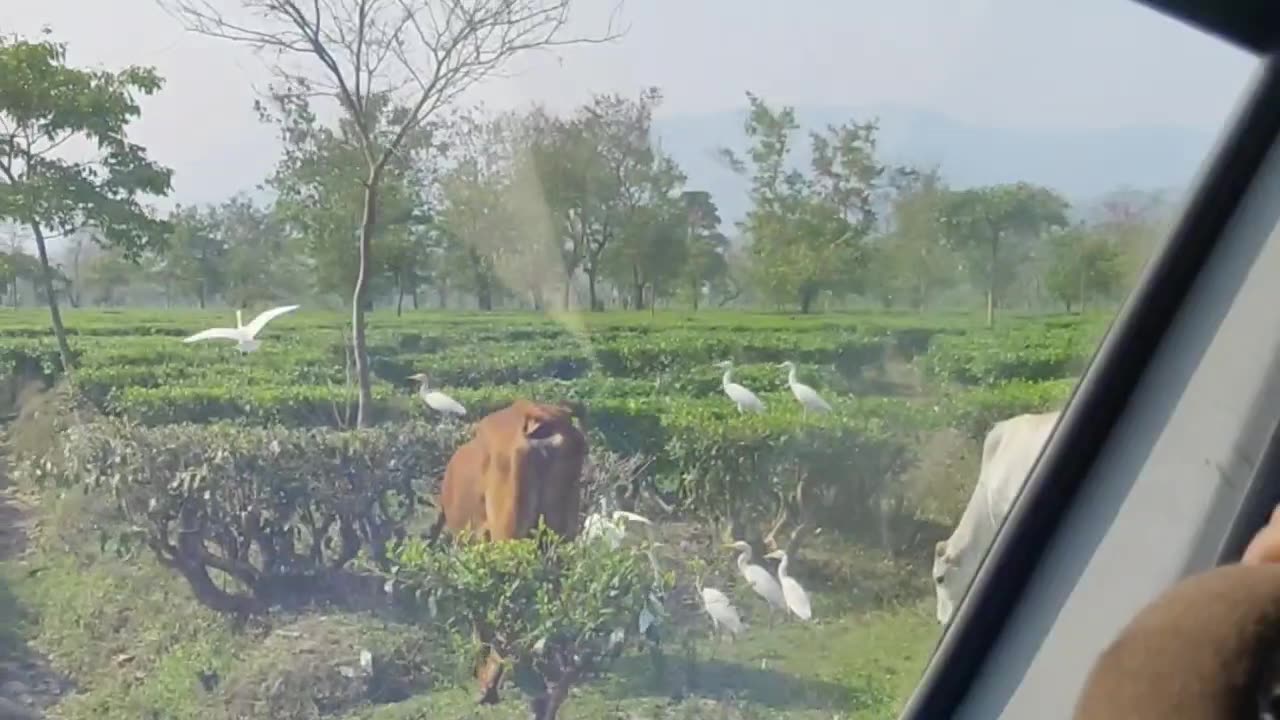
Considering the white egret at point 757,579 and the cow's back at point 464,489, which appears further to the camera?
the white egret at point 757,579

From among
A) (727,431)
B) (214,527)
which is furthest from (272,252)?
(727,431)

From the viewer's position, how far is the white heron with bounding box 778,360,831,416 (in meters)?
2.21

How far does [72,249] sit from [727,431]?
94 cm

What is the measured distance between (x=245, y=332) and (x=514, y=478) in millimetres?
417

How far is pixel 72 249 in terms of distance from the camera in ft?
5.77

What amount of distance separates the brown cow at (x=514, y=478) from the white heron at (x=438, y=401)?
0.16 ft

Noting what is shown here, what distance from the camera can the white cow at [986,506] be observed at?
7.12ft

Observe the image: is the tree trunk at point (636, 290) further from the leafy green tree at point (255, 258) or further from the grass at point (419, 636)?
the leafy green tree at point (255, 258)

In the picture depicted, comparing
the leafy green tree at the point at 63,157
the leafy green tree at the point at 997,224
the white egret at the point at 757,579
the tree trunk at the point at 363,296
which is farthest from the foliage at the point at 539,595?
the leafy green tree at the point at 997,224

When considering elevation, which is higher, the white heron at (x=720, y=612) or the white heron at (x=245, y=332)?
the white heron at (x=245, y=332)

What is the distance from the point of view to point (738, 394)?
219 centimetres

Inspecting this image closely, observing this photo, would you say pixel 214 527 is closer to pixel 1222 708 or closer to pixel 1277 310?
pixel 1222 708

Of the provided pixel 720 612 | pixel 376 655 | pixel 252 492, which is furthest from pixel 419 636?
pixel 720 612

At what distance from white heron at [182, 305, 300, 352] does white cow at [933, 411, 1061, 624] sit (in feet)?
3.39
